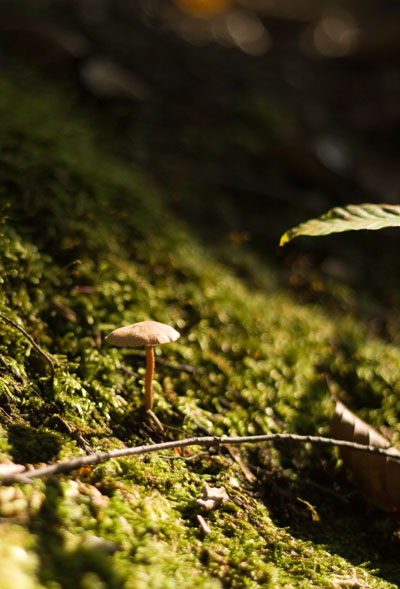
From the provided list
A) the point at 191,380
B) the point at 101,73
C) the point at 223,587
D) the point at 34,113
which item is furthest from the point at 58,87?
the point at 223,587

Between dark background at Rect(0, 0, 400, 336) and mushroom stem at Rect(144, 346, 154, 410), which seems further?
dark background at Rect(0, 0, 400, 336)

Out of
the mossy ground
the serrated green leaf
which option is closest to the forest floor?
the mossy ground

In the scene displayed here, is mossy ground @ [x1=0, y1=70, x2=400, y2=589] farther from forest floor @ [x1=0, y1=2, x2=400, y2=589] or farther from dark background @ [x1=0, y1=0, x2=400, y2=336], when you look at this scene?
dark background @ [x1=0, y1=0, x2=400, y2=336]

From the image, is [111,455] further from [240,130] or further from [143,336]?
[240,130]

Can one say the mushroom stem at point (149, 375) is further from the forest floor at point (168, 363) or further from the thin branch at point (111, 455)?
the thin branch at point (111, 455)

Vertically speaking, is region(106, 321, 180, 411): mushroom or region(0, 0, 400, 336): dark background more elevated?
region(0, 0, 400, 336): dark background
